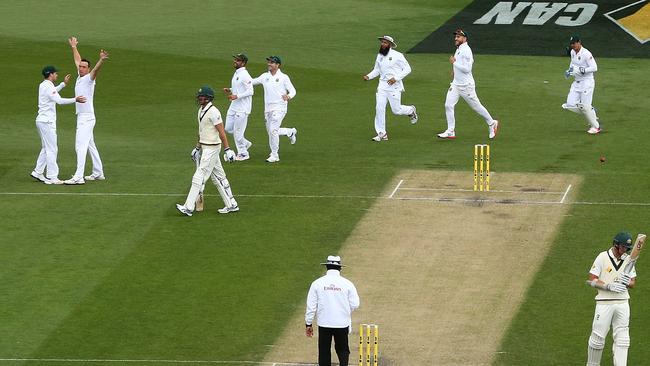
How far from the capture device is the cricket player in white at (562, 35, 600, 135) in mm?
35188

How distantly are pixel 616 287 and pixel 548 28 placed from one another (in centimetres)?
2752

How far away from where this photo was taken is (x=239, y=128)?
33.4m

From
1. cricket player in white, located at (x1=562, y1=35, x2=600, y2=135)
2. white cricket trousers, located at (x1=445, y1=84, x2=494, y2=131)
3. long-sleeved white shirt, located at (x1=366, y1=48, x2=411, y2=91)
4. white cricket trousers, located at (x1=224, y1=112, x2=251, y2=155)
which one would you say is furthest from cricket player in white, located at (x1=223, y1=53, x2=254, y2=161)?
cricket player in white, located at (x1=562, y1=35, x2=600, y2=135)

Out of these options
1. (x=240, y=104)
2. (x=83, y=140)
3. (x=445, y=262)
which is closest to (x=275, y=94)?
(x=240, y=104)

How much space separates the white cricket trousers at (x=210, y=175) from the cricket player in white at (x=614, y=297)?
A: 9445mm

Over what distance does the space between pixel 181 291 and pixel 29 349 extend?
3.22 metres

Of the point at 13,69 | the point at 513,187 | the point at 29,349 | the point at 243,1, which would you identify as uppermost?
the point at 243,1

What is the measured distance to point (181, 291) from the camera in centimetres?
2577

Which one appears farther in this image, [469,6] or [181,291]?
[469,6]

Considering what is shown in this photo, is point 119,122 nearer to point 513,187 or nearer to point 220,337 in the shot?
point 513,187

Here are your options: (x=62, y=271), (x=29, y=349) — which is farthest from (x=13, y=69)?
(x=29, y=349)

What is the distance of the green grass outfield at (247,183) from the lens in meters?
24.4

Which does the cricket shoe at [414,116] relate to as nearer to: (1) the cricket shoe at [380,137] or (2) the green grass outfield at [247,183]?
(2) the green grass outfield at [247,183]

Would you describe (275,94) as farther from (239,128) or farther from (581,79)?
(581,79)
